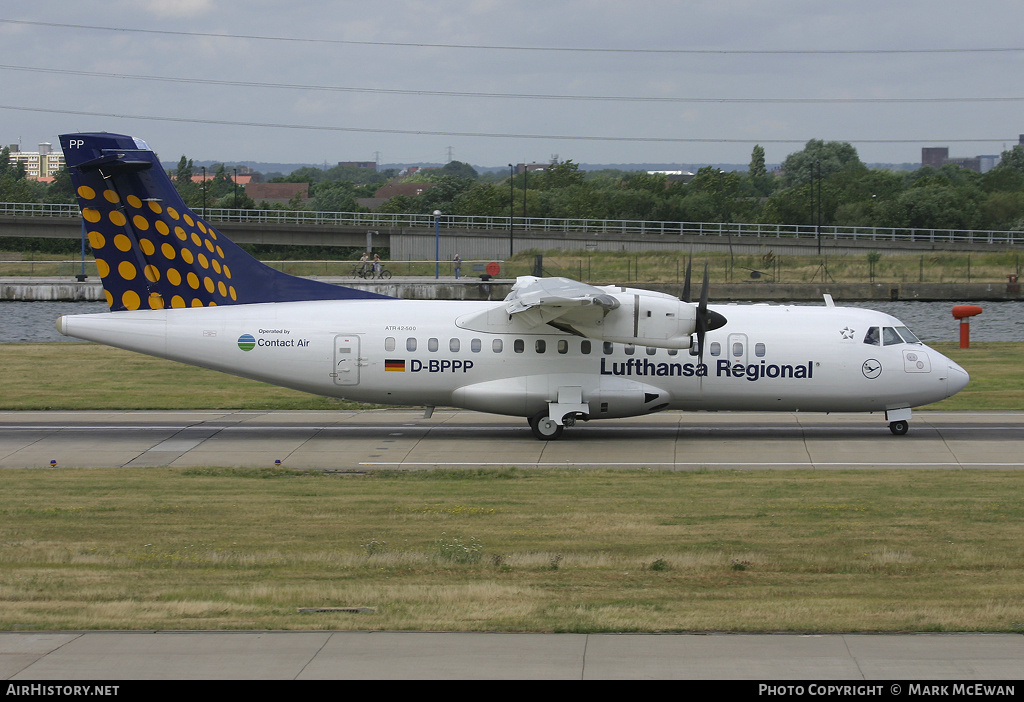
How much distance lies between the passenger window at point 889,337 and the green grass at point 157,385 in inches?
222

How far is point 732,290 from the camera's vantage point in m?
69.2

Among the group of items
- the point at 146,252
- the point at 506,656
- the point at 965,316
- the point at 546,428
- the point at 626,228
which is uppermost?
the point at 626,228

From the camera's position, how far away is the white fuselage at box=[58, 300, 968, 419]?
25859 millimetres

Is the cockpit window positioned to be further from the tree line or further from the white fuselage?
the tree line

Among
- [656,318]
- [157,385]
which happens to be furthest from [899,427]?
[157,385]

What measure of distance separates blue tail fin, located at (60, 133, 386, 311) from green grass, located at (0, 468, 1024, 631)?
5709mm

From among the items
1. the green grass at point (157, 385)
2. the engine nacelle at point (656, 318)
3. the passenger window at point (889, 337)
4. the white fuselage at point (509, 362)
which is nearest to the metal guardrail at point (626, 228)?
the green grass at point (157, 385)

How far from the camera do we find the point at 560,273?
77.6 m

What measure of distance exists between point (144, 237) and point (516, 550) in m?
14.9

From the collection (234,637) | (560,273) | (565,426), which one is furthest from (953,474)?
(560,273)

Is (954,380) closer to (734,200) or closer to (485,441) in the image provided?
(485,441)

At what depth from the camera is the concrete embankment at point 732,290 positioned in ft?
225

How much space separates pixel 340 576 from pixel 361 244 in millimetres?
82691

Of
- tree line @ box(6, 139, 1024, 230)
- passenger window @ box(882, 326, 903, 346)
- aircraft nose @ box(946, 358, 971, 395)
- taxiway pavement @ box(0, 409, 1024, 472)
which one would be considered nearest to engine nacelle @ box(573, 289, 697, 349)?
taxiway pavement @ box(0, 409, 1024, 472)
